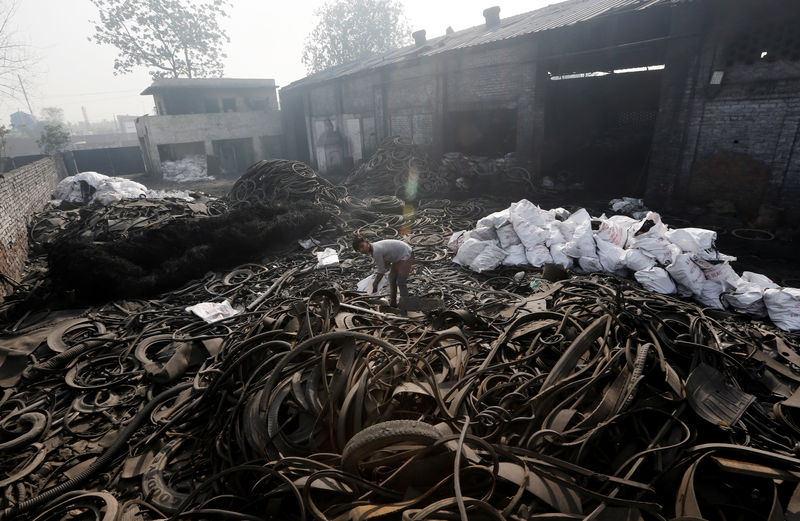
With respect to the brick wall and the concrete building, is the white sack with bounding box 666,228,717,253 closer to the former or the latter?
the brick wall

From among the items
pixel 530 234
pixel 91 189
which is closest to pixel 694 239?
pixel 530 234

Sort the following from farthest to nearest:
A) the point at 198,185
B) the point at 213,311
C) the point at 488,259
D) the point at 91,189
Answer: the point at 198,185 → the point at 91,189 → the point at 488,259 → the point at 213,311

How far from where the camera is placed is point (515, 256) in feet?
23.4

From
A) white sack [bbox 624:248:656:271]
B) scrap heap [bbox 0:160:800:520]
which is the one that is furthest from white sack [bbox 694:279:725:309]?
white sack [bbox 624:248:656:271]

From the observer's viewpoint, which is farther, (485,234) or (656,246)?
(485,234)

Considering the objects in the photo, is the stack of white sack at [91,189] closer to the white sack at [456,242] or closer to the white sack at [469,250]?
the white sack at [456,242]

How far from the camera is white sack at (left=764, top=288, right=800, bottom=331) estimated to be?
4.77 m

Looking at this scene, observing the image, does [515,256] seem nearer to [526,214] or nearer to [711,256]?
[526,214]

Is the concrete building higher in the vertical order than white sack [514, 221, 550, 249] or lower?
higher

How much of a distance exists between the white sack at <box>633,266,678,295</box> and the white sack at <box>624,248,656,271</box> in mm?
129

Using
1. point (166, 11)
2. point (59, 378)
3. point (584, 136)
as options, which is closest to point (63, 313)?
point (59, 378)

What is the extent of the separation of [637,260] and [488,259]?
2.35 m

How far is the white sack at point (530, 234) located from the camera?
279 inches

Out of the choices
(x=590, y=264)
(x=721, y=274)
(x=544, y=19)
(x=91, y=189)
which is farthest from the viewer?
(x=91, y=189)
